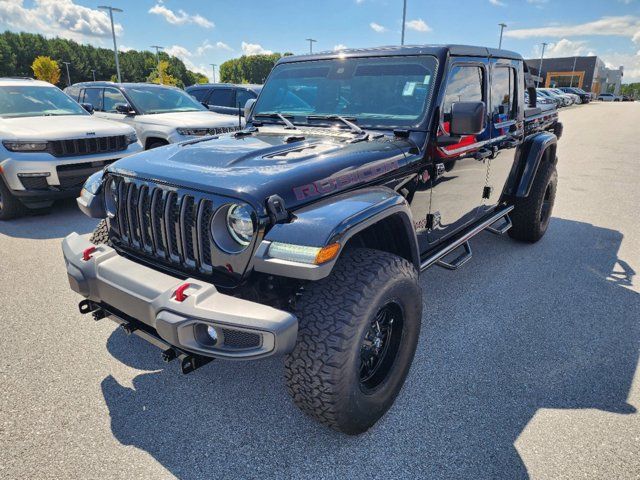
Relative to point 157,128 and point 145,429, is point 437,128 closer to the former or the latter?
point 145,429

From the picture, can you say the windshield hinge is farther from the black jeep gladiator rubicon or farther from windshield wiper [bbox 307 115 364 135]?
windshield wiper [bbox 307 115 364 135]

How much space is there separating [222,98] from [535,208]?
816cm

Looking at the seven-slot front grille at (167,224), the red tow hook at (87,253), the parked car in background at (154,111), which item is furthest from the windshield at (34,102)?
the red tow hook at (87,253)

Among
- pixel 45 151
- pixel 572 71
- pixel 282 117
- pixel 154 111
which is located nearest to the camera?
pixel 282 117

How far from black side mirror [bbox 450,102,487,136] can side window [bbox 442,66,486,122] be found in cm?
29

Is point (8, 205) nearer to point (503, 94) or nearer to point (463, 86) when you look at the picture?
point (463, 86)

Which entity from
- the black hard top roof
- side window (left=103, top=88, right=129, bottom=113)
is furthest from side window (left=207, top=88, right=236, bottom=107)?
the black hard top roof

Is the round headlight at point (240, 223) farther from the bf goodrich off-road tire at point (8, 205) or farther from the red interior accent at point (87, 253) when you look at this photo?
the bf goodrich off-road tire at point (8, 205)

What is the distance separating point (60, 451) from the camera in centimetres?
213

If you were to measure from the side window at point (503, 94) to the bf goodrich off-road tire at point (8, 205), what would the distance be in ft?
18.8

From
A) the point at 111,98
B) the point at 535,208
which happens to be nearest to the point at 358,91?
the point at 535,208

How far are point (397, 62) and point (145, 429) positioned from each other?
2.77 m

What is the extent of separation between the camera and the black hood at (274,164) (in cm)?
211

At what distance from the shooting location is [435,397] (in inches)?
99.9
